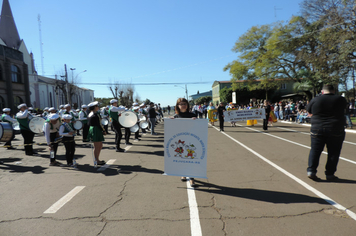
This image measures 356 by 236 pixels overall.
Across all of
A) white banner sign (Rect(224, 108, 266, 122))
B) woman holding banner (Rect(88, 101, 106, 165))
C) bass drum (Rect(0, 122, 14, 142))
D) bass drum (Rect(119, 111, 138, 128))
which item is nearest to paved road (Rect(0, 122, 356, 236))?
woman holding banner (Rect(88, 101, 106, 165))

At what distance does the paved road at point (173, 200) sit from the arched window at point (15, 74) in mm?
36473

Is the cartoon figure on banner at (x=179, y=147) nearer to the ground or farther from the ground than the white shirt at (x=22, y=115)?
nearer to the ground

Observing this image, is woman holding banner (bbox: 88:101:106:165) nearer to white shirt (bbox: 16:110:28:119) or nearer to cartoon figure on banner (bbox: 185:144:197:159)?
cartoon figure on banner (bbox: 185:144:197:159)

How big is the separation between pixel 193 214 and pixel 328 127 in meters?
3.26

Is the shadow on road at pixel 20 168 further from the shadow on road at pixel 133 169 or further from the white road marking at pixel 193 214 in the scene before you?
the white road marking at pixel 193 214

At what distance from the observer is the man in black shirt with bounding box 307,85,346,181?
5.06m

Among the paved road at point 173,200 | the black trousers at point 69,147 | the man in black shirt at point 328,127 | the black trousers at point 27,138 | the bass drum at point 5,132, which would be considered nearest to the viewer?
the paved road at point 173,200

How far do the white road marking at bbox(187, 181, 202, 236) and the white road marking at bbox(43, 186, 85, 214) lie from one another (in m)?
2.15

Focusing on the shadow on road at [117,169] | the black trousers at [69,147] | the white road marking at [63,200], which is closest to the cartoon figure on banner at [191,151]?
the shadow on road at [117,169]

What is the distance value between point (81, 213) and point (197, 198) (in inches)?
75.0

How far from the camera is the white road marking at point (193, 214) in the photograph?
10.9ft

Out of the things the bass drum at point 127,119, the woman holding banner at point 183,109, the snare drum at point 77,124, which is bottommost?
the snare drum at point 77,124

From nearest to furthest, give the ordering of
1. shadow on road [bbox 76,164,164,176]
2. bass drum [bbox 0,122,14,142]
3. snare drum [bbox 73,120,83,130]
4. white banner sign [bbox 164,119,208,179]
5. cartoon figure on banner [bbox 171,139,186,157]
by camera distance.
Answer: white banner sign [bbox 164,119,208,179] < cartoon figure on banner [bbox 171,139,186,157] < shadow on road [bbox 76,164,164,176] < bass drum [bbox 0,122,14,142] < snare drum [bbox 73,120,83,130]

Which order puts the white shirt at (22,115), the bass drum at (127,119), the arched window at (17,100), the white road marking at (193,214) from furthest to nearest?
the arched window at (17,100) < the bass drum at (127,119) < the white shirt at (22,115) < the white road marking at (193,214)
